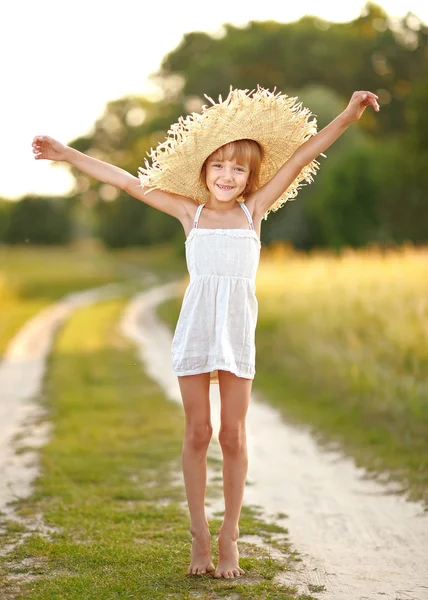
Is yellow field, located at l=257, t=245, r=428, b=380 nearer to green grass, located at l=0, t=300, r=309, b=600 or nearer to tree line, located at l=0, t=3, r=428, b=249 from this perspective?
green grass, located at l=0, t=300, r=309, b=600

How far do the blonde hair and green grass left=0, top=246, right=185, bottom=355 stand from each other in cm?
1192

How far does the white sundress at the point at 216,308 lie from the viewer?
408 cm

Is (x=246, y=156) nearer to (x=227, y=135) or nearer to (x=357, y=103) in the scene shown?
(x=227, y=135)

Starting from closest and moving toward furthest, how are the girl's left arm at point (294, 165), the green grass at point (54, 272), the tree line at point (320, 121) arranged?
the girl's left arm at point (294, 165), the green grass at point (54, 272), the tree line at point (320, 121)

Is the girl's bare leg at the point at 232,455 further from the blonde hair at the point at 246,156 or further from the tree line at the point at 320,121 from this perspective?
the tree line at the point at 320,121

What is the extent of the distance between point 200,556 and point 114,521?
3.91ft

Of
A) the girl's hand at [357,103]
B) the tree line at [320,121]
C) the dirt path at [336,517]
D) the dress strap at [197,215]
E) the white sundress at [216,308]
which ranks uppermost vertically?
the tree line at [320,121]

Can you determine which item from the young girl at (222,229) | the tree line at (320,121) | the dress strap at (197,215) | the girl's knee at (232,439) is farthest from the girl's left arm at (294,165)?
the tree line at (320,121)

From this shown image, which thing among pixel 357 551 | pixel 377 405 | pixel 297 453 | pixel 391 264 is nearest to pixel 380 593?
pixel 357 551

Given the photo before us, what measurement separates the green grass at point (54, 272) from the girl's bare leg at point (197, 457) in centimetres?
1202

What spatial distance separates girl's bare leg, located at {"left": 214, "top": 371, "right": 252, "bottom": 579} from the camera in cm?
407

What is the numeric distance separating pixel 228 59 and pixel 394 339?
35431 mm

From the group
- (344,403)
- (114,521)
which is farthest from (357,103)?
(344,403)

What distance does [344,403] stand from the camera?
9000 millimetres
